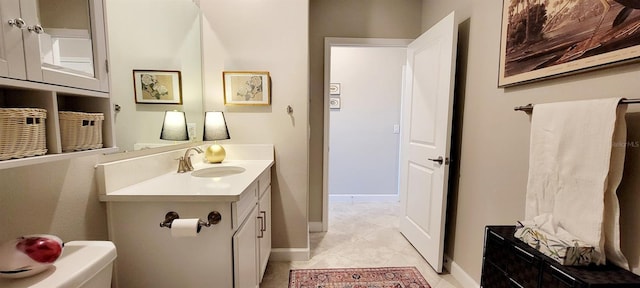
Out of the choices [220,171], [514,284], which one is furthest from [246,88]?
[514,284]

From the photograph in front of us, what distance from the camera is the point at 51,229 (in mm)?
933

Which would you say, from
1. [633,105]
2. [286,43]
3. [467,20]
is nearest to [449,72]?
[467,20]

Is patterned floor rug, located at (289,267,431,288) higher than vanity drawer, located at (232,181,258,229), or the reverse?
vanity drawer, located at (232,181,258,229)

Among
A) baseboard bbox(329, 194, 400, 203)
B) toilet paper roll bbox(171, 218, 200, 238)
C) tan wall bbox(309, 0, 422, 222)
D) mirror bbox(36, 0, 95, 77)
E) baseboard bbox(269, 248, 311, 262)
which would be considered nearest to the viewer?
mirror bbox(36, 0, 95, 77)

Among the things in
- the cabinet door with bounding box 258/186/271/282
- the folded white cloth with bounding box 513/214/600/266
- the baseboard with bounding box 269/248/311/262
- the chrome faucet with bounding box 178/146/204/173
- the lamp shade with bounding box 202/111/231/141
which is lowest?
the baseboard with bounding box 269/248/311/262

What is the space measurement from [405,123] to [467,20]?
3.28 ft

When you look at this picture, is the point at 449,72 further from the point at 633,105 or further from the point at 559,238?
the point at 559,238

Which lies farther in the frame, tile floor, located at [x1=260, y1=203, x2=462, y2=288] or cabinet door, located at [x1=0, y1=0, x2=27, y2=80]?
tile floor, located at [x1=260, y1=203, x2=462, y2=288]

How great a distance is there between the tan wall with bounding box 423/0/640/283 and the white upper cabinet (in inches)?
73.0

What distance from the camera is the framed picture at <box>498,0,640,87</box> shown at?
0.90 metres

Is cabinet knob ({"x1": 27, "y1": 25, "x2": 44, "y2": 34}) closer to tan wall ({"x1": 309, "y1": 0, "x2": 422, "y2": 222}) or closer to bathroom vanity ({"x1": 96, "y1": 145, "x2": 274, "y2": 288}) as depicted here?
bathroom vanity ({"x1": 96, "y1": 145, "x2": 274, "y2": 288})

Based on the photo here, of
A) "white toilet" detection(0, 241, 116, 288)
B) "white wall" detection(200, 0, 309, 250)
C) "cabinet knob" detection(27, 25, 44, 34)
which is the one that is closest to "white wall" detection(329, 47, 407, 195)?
"white wall" detection(200, 0, 309, 250)

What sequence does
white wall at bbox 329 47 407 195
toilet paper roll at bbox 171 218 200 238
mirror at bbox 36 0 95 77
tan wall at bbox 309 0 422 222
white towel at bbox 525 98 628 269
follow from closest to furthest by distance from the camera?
mirror at bbox 36 0 95 77 < white towel at bbox 525 98 628 269 < toilet paper roll at bbox 171 218 200 238 < tan wall at bbox 309 0 422 222 < white wall at bbox 329 47 407 195

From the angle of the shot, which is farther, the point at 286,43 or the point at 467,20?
the point at 286,43
